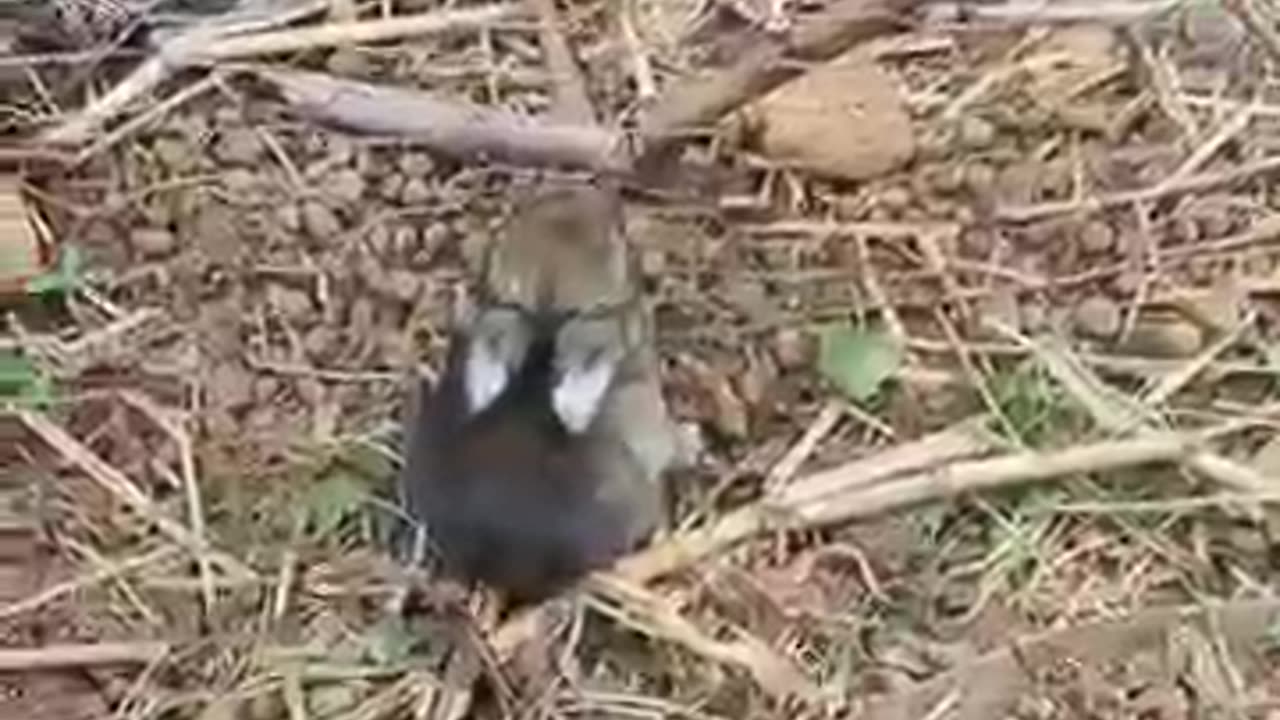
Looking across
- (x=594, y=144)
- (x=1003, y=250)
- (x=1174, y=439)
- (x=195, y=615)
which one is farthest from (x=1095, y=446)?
(x=195, y=615)

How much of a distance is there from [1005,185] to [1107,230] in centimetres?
12

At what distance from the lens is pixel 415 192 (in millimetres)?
3447

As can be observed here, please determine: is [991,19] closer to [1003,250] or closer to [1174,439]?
[1003,250]

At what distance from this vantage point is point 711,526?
10.4 ft

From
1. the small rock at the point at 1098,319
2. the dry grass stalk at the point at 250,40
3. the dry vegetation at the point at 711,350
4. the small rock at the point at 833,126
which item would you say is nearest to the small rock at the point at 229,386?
the dry vegetation at the point at 711,350

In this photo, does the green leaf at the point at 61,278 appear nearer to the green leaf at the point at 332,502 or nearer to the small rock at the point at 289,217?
the small rock at the point at 289,217

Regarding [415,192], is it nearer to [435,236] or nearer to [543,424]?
[435,236]

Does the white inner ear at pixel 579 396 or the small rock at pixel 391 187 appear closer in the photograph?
the white inner ear at pixel 579 396

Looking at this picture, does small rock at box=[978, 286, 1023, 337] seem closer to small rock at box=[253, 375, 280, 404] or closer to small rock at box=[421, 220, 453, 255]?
small rock at box=[421, 220, 453, 255]

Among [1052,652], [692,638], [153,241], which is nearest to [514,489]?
[692,638]

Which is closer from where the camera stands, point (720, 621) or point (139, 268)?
point (720, 621)

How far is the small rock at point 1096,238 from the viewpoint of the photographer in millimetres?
3445

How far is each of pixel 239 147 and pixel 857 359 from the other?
0.69m

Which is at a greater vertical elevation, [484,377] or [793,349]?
[484,377]
